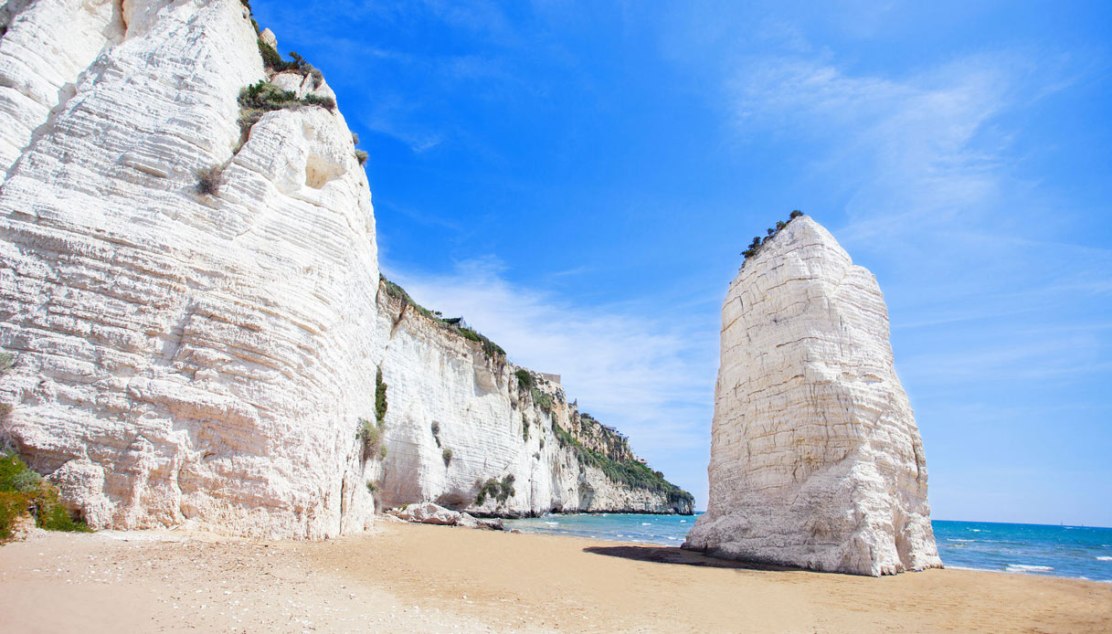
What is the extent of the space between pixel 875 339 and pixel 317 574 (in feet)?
45.2

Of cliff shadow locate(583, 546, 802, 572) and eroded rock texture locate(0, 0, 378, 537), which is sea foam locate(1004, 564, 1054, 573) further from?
eroded rock texture locate(0, 0, 378, 537)

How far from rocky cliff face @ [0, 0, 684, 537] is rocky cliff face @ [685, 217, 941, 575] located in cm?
951

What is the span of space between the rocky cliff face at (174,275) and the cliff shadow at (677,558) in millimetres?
6502

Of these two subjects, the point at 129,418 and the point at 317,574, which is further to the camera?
the point at 129,418

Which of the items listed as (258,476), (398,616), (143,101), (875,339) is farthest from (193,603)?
(875,339)

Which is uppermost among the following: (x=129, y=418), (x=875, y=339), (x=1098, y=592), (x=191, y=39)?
(x=191, y=39)

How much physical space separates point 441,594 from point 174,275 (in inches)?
258

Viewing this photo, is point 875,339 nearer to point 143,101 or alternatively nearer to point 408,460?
point 143,101

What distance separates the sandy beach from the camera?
16.9ft

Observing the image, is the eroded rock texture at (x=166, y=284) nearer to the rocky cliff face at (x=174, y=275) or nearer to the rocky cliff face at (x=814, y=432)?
the rocky cliff face at (x=174, y=275)

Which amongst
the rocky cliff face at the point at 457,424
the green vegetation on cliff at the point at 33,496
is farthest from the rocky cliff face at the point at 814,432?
the rocky cliff face at the point at 457,424

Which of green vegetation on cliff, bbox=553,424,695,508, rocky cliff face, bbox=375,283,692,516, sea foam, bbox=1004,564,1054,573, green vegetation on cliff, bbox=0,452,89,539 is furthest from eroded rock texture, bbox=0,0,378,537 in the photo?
green vegetation on cliff, bbox=553,424,695,508

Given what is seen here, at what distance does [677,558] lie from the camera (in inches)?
555

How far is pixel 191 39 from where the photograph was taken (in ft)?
38.5
